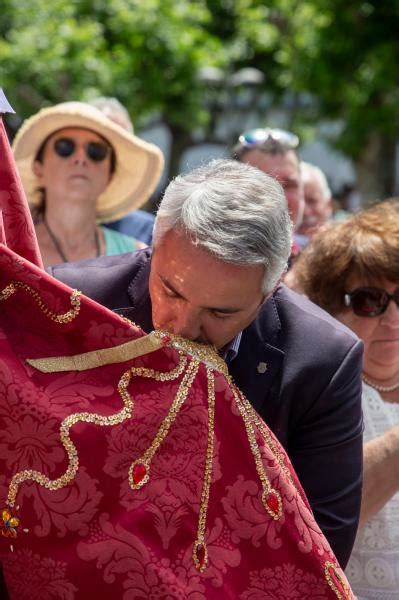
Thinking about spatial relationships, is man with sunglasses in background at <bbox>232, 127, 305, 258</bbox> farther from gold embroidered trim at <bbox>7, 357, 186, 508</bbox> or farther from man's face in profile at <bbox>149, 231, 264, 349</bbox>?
gold embroidered trim at <bbox>7, 357, 186, 508</bbox>

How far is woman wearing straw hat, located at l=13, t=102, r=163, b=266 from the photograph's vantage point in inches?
206

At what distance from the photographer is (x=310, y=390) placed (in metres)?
2.89

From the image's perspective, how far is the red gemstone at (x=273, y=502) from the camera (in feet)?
7.64

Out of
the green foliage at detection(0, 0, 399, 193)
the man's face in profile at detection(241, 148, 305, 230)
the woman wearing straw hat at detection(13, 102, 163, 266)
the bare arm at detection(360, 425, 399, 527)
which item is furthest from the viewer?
the green foliage at detection(0, 0, 399, 193)

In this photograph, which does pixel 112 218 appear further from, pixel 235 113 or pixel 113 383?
pixel 235 113

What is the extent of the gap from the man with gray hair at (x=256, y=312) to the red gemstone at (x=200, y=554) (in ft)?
1.75

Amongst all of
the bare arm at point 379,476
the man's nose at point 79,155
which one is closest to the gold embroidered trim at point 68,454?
the bare arm at point 379,476

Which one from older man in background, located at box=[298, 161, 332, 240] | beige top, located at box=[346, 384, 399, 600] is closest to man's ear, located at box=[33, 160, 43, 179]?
older man in background, located at box=[298, 161, 332, 240]

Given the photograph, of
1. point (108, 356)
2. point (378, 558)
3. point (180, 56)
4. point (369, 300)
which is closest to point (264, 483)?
point (108, 356)

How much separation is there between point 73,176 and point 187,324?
9.01 ft

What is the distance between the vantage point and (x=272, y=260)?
2.68 meters

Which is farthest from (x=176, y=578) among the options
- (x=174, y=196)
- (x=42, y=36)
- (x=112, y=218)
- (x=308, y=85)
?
(x=308, y=85)

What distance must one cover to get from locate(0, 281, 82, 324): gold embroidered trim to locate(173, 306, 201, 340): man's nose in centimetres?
40

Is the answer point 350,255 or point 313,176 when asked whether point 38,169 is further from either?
point 313,176
